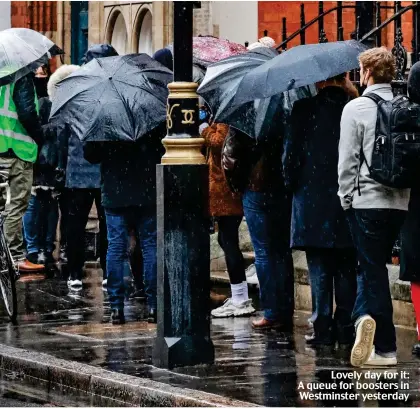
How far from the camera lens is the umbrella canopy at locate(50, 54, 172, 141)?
42.2 ft

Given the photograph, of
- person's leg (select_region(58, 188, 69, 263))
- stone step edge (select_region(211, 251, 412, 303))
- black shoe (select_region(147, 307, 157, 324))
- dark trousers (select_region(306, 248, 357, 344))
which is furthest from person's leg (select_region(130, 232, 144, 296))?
dark trousers (select_region(306, 248, 357, 344))

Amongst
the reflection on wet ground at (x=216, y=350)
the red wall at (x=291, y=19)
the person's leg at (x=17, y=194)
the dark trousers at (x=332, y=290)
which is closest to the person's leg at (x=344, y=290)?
the dark trousers at (x=332, y=290)

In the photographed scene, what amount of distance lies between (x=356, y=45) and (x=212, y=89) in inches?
44.4

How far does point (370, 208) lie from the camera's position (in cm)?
1086

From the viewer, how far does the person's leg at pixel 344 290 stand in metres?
12.0

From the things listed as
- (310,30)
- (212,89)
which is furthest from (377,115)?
(310,30)

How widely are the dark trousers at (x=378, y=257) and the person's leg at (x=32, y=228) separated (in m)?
7.11

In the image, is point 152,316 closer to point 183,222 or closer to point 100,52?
point 183,222

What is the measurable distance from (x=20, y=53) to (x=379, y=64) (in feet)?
16.6

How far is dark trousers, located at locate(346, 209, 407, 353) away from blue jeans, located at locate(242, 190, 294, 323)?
72.7 inches

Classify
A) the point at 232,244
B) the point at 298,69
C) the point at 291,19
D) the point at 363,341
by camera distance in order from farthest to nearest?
the point at 291,19 < the point at 232,244 < the point at 298,69 < the point at 363,341

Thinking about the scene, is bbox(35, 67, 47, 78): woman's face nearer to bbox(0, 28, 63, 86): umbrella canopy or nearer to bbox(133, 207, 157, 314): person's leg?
bbox(0, 28, 63, 86): umbrella canopy

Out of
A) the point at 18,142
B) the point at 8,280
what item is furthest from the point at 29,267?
the point at 8,280

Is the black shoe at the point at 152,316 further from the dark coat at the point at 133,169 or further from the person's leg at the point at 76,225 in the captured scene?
the person's leg at the point at 76,225
